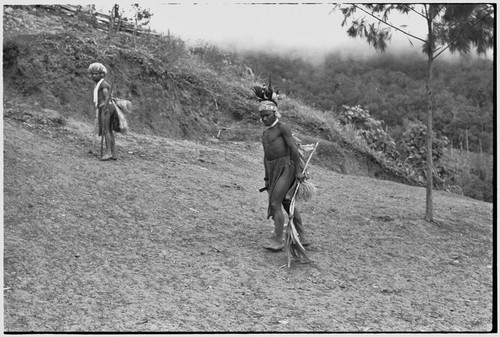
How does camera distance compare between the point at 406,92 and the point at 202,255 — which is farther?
the point at 406,92

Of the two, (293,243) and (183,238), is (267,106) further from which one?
(183,238)

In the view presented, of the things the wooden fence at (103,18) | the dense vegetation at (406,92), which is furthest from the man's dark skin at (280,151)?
the dense vegetation at (406,92)

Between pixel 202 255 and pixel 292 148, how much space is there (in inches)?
60.2

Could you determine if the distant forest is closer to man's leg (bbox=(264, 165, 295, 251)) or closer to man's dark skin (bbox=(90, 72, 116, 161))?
man's dark skin (bbox=(90, 72, 116, 161))

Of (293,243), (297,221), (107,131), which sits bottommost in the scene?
(293,243)

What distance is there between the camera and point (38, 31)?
49.5 feet

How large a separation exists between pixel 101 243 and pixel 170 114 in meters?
8.03

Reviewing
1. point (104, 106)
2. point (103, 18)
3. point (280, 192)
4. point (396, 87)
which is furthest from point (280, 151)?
point (396, 87)

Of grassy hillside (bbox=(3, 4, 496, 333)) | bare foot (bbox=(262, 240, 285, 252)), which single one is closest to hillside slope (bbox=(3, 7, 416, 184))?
grassy hillside (bbox=(3, 4, 496, 333))

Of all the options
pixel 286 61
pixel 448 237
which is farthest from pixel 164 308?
pixel 286 61

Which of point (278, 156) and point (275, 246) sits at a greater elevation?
point (278, 156)

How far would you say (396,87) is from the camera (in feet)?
89.4

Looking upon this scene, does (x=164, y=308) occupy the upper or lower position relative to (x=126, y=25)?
lower

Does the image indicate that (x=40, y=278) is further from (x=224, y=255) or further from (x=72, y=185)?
(x=72, y=185)
